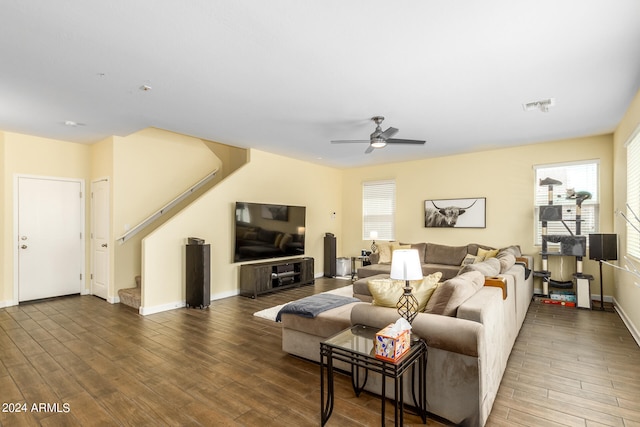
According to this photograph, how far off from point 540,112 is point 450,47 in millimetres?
2446

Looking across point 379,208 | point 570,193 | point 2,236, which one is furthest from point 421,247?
point 2,236

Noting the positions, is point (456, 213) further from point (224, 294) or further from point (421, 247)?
point (224, 294)

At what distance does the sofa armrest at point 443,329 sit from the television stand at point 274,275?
11.9ft

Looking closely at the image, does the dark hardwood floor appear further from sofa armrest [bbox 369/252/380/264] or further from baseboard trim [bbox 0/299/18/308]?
sofa armrest [bbox 369/252/380/264]

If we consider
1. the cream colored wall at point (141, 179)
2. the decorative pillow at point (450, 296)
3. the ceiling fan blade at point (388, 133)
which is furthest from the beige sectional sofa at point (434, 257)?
the cream colored wall at point (141, 179)

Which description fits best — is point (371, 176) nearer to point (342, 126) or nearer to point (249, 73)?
point (342, 126)

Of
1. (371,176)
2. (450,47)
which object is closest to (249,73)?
(450,47)

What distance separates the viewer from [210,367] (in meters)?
3.09

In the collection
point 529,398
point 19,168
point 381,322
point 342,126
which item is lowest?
point 529,398

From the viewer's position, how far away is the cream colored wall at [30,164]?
17.3 feet

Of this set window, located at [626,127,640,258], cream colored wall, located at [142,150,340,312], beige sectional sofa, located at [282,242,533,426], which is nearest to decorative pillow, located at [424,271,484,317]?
beige sectional sofa, located at [282,242,533,426]

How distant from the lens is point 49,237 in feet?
18.8

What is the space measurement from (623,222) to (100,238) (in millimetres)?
8185

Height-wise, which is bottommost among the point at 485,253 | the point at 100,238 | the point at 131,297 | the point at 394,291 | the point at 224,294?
the point at 224,294
